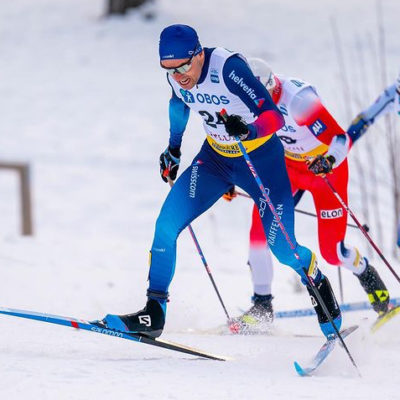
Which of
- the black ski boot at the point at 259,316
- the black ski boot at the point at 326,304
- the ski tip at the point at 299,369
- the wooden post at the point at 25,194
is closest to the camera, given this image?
the ski tip at the point at 299,369

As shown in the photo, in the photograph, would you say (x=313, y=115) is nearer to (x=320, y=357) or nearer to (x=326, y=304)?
(x=326, y=304)

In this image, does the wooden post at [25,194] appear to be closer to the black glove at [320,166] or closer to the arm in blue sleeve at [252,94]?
the black glove at [320,166]

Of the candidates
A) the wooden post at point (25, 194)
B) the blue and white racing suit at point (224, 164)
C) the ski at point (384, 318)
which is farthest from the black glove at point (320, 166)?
the wooden post at point (25, 194)

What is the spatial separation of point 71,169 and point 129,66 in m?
3.68

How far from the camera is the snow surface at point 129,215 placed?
4.53m

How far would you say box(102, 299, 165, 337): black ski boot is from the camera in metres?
5.06

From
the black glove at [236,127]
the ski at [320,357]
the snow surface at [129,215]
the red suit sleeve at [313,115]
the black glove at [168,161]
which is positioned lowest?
the snow surface at [129,215]

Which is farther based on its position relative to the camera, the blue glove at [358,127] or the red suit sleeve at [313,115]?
the blue glove at [358,127]

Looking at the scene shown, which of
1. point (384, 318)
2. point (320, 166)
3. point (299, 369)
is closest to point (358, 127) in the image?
point (320, 166)

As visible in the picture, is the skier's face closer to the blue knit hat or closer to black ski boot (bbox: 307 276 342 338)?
the blue knit hat

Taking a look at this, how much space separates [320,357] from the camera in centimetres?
496

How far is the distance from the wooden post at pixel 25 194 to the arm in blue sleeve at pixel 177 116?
5.35 meters

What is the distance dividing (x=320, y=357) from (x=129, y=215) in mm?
7586

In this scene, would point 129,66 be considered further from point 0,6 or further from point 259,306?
point 259,306
